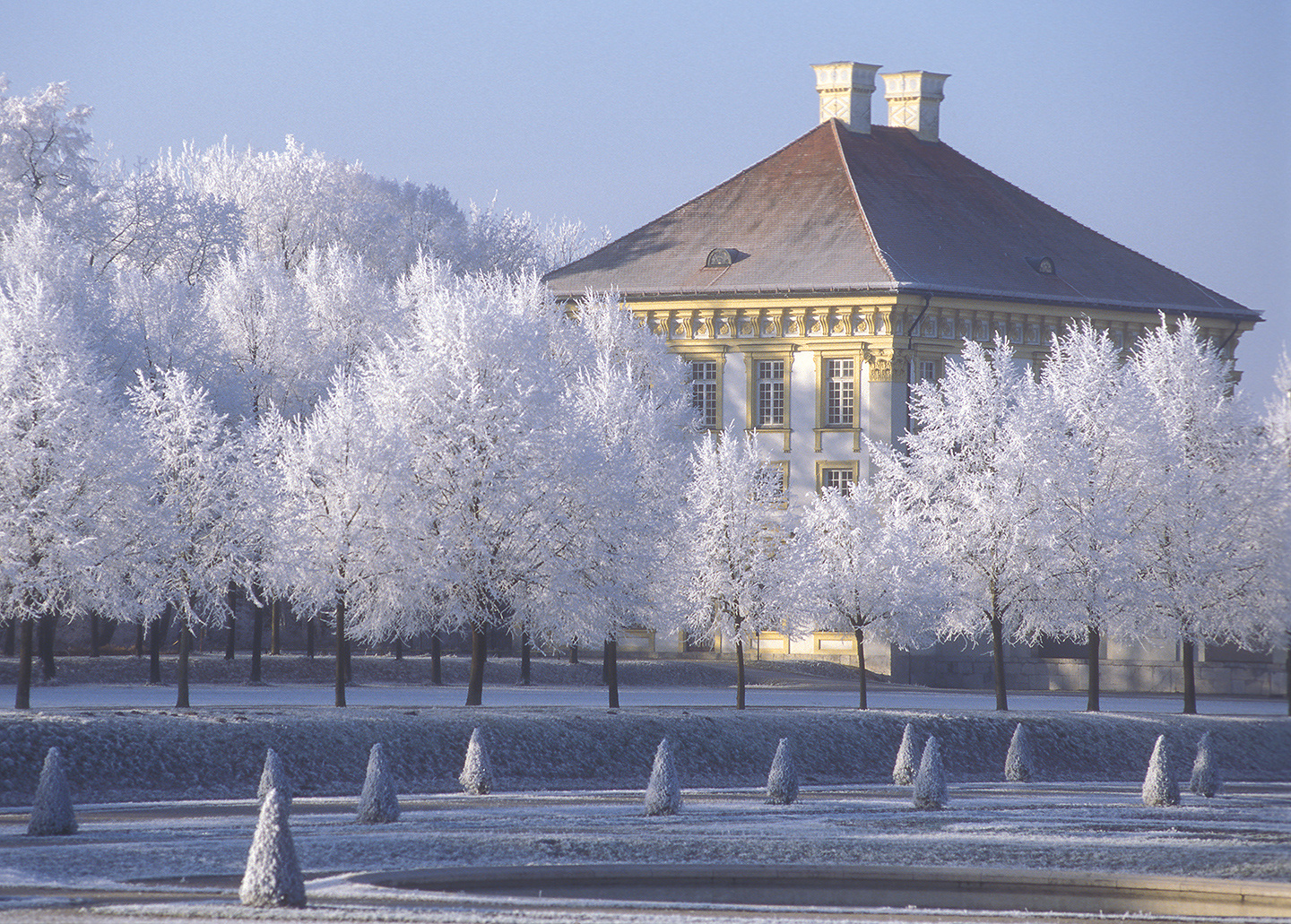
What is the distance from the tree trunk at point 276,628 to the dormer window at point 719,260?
22.9 m

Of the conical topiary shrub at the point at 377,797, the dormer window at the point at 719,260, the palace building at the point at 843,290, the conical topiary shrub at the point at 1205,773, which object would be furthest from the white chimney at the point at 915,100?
the conical topiary shrub at the point at 377,797

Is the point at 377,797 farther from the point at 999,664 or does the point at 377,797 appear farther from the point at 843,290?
the point at 843,290

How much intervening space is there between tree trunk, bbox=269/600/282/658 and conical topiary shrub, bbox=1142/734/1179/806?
33753mm

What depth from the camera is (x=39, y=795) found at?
2250cm

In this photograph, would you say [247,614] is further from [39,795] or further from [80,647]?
[39,795]

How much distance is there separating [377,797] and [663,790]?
16.0 feet

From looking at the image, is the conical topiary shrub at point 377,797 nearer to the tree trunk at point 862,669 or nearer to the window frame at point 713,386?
the tree trunk at point 862,669

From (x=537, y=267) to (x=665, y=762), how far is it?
7384 centimetres

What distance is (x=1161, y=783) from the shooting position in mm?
30312

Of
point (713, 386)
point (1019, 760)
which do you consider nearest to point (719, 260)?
point (713, 386)

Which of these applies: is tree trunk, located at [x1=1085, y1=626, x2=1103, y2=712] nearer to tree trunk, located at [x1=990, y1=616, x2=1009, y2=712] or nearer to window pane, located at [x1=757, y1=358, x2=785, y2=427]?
tree trunk, located at [x1=990, y1=616, x2=1009, y2=712]

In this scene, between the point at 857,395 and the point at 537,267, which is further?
the point at 537,267

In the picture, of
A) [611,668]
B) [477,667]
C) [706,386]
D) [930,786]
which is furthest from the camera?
[706,386]

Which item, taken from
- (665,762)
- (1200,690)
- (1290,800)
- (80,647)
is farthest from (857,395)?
(665,762)
